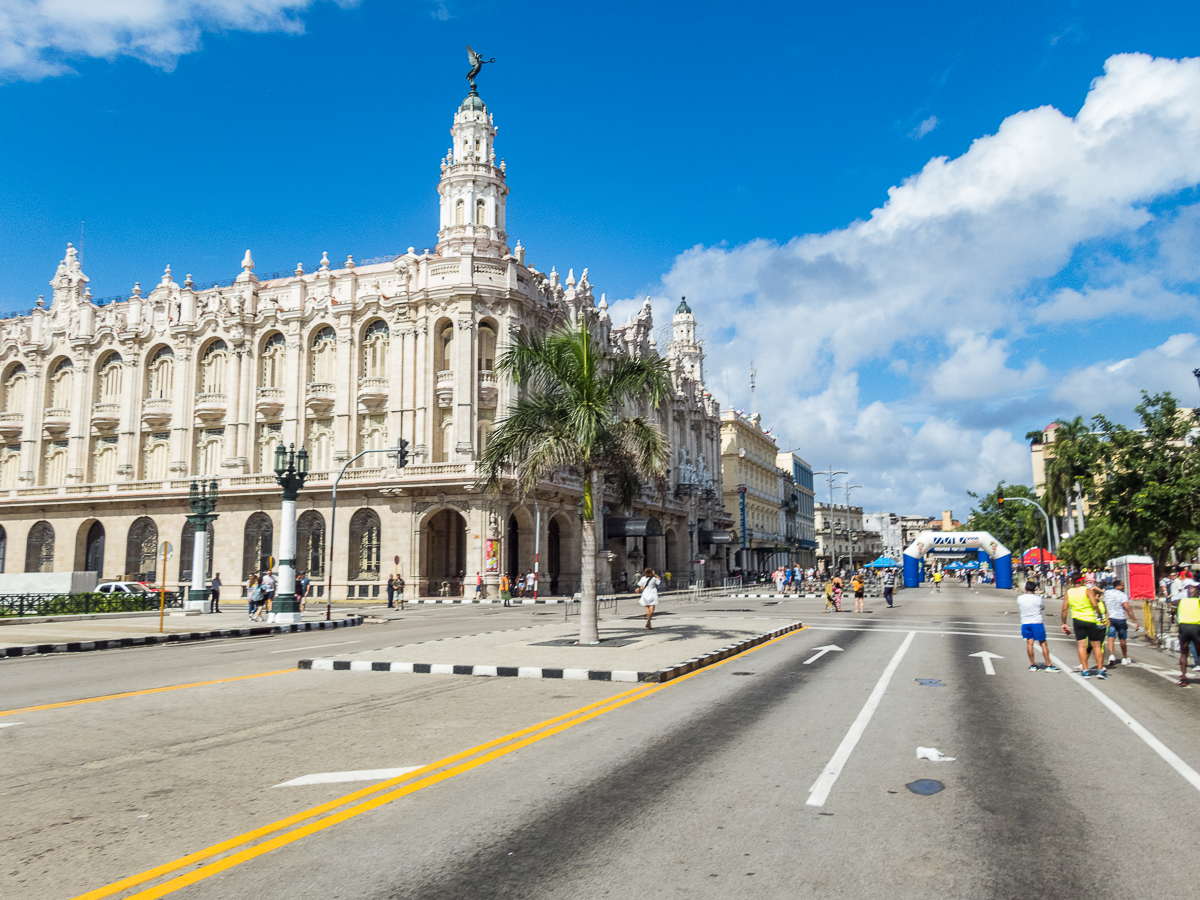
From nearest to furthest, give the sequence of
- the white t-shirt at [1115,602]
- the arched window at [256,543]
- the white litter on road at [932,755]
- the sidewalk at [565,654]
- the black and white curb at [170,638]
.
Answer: the white litter on road at [932,755] < the sidewalk at [565,654] < the white t-shirt at [1115,602] < the black and white curb at [170,638] < the arched window at [256,543]

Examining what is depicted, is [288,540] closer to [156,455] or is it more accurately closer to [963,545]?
[156,455]

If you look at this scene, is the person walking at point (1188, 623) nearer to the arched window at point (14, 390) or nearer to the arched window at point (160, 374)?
the arched window at point (160, 374)

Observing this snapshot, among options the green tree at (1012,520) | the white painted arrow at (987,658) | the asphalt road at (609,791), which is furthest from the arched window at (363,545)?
the green tree at (1012,520)

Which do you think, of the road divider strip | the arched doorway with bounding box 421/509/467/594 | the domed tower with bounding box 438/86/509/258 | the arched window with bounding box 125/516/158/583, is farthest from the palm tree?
the arched window with bounding box 125/516/158/583

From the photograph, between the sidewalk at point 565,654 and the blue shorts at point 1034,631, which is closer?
the sidewalk at point 565,654

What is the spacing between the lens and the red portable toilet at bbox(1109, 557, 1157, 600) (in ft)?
81.6

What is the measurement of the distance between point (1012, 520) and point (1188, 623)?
269 feet

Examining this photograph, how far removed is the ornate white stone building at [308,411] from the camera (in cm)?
4559

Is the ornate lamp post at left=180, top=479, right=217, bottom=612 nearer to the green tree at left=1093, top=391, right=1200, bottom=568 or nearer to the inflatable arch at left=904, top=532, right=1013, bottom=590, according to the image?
the green tree at left=1093, top=391, right=1200, bottom=568

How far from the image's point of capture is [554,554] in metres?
51.9

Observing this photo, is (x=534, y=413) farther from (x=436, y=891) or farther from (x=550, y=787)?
(x=436, y=891)

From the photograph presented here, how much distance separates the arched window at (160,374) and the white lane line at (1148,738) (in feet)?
175

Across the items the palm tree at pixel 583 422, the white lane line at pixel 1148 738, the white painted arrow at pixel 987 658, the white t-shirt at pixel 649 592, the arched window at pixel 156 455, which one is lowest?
the white painted arrow at pixel 987 658

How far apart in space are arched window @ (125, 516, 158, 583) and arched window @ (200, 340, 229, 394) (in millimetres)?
8599
